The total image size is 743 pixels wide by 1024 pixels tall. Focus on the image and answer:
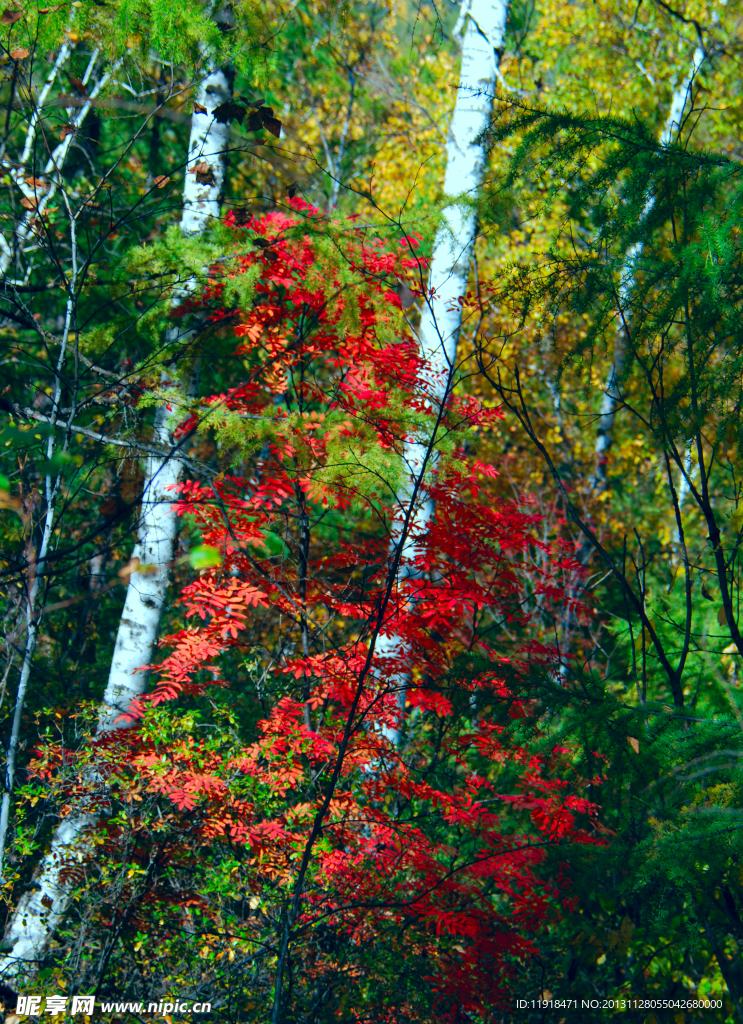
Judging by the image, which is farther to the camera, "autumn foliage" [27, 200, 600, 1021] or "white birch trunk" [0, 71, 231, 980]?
"white birch trunk" [0, 71, 231, 980]

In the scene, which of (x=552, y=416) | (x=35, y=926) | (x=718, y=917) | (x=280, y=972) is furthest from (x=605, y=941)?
(x=552, y=416)

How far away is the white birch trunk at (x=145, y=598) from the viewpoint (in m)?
3.74

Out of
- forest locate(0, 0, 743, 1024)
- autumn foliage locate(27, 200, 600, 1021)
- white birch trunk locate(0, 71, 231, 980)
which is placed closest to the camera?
forest locate(0, 0, 743, 1024)

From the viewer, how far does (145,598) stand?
4324 mm

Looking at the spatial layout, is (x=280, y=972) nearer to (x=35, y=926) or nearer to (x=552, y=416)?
(x=35, y=926)

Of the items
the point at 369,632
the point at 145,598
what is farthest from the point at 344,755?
the point at 145,598

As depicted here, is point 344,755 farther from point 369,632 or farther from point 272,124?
point 272,124

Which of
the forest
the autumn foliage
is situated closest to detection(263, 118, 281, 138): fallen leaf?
the forest

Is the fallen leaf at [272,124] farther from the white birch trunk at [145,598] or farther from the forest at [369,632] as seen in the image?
the white birch trunk at [145,598]

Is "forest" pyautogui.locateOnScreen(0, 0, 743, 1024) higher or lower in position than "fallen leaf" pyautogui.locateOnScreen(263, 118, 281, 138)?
lower

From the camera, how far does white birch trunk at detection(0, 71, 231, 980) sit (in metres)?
3.74

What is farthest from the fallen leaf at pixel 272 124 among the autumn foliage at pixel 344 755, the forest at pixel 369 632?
the autumn foliage at pixel 344 755

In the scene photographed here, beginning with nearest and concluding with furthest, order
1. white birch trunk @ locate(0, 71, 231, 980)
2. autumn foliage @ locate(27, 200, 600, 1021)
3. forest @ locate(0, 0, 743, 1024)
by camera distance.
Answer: forest @ locate(0, 0, 743, 1024)
autumn foliage @ locate(27, 200, 600, 1021)
white birch trunk @ locate(0, 71, 231, 980)

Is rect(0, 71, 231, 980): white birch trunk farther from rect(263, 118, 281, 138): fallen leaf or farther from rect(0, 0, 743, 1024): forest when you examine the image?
rect(263, 118, 281, 138): fallen leaf
